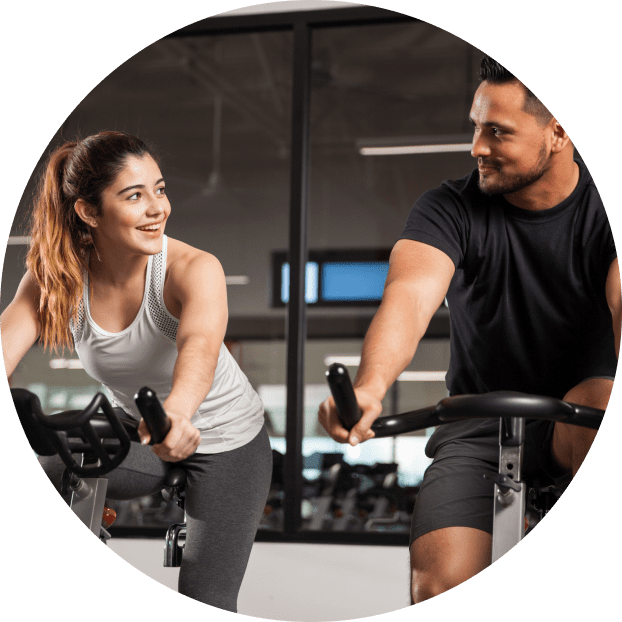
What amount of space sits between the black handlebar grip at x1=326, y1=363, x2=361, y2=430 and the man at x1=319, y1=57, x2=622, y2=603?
0.67ft

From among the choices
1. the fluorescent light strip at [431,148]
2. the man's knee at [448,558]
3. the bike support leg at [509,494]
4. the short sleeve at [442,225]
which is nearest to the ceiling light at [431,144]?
the fluorescent light strip at [431,148]

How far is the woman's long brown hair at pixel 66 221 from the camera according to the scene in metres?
1.00

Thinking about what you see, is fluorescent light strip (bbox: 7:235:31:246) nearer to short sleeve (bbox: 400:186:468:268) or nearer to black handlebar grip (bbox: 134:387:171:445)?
black handlebar grip (bbox: 134:387:171:445)

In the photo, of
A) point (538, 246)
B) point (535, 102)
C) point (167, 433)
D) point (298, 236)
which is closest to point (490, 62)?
point (535, 102)

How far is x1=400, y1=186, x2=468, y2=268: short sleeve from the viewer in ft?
3.38

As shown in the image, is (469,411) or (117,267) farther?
(117,267)

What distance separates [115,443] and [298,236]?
49 centimetres

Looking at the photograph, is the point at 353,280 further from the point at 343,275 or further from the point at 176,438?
the point at 176,438

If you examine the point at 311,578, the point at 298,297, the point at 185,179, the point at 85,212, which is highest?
the point at 185,179

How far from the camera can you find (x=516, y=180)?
1.03 meters

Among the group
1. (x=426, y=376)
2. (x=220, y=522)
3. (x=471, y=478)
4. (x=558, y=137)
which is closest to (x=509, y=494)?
(x=471, y=478)

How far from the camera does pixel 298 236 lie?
4.00 ft

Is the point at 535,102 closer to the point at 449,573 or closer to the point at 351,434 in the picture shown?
the point at 351,434

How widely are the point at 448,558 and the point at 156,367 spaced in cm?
51
